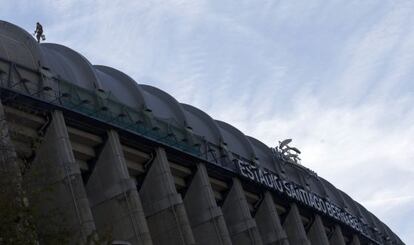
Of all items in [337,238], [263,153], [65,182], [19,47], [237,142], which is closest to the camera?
[65,182]

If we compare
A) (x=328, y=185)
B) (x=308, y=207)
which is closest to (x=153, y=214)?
(x=308, y=207)

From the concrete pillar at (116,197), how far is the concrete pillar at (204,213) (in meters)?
8.43

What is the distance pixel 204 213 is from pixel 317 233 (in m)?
18.6

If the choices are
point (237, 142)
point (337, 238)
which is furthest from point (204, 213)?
point (337, 238)

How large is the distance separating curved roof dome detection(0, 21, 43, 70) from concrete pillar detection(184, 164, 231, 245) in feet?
45.5

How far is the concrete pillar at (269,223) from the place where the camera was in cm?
5766

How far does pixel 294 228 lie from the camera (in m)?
62.1

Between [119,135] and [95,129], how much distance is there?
1837mm

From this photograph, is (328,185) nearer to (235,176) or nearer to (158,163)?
(235,176)

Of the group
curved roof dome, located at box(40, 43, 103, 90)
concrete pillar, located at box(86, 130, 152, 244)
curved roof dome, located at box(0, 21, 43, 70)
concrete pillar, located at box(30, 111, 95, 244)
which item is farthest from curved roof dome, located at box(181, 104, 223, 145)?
concrete pillar, located at box(30, 111, 95, 244)

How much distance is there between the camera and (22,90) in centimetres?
4091

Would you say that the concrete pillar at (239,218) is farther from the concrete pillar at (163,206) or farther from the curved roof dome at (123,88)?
the curved roof dome at (123,88)

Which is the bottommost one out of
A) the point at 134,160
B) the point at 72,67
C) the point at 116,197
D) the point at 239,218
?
the point at 239,218

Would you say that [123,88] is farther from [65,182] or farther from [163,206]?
[65,182]
